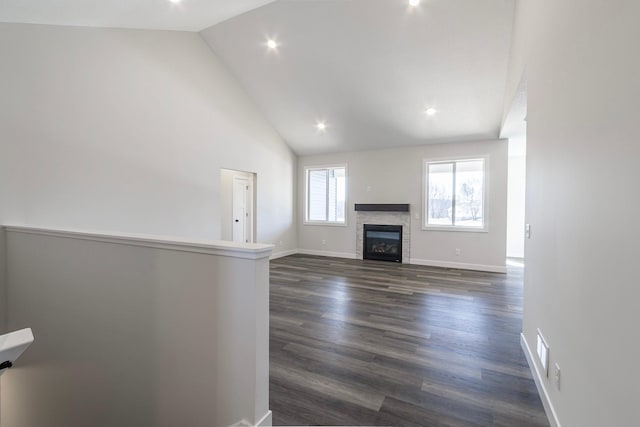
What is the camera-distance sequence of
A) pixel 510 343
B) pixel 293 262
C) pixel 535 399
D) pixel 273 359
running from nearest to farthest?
pixel 535 399 → pixel 273 359 → pixel 510 343 → pixel 293 262

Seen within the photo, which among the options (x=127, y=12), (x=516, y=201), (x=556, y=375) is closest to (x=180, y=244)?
(x=556, y=375)

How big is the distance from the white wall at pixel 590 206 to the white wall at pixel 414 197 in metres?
4.02

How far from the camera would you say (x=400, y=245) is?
261 inches

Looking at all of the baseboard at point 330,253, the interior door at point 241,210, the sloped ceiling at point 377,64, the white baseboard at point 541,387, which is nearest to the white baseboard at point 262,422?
the white baseboard at point 541,387

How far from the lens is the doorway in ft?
20.4

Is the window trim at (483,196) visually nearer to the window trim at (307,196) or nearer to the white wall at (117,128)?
the window trim at (307,196)

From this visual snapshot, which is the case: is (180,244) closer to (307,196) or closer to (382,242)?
(382,242)

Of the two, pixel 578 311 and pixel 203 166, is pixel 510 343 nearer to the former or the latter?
pixel 578 311

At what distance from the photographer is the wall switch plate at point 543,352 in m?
1.90

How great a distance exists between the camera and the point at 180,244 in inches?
70.1

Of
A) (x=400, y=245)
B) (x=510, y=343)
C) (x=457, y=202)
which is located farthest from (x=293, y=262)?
(x=510, y=343)

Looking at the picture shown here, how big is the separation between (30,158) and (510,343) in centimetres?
528

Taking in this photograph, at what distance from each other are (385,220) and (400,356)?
4436mm

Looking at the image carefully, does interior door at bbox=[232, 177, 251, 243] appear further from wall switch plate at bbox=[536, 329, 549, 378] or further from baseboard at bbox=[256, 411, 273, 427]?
wall switch plate at bbox=[536, 329, 549, 378]
